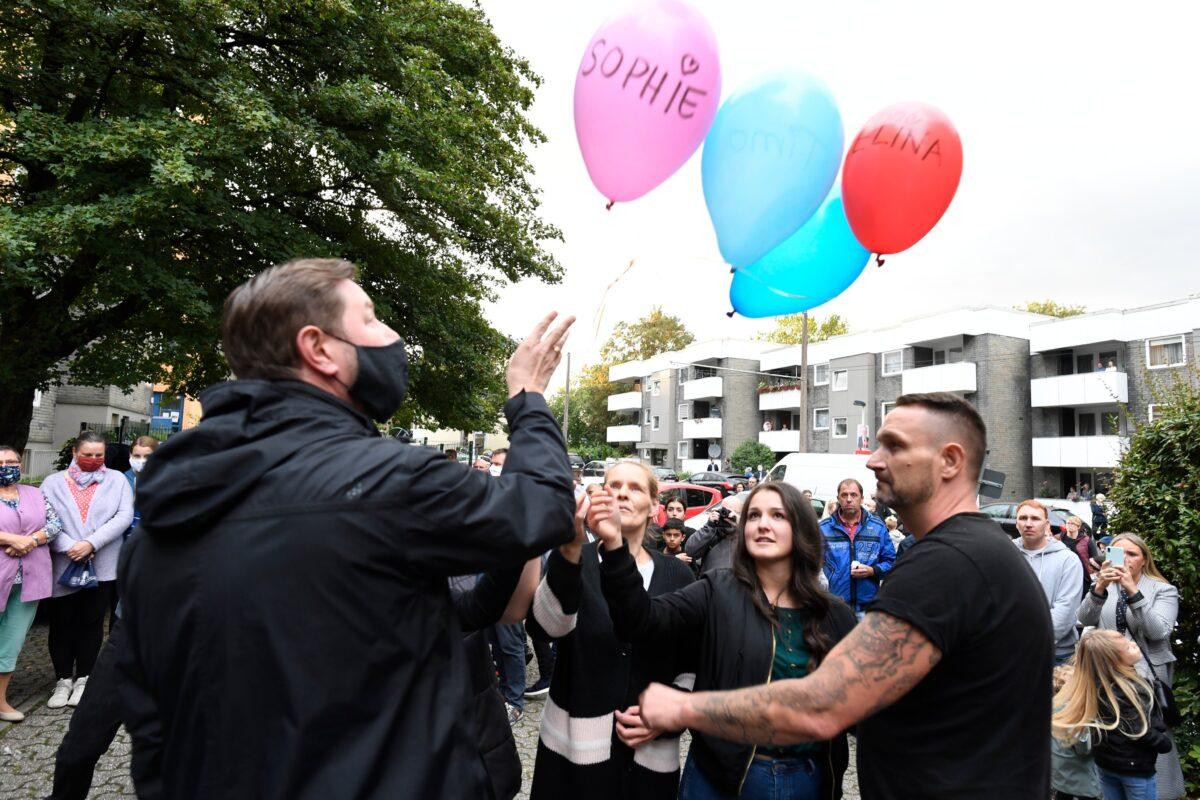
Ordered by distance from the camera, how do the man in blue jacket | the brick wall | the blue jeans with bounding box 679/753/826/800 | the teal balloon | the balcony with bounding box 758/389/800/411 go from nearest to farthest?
the blue jeans with bounding box 679/753/826/800 → the teal balloon → the man in blue jacket → the brick wall → the balcony with bounding box 758/389/800/411

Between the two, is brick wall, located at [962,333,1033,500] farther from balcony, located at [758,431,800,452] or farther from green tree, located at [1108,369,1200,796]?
green tree, located at [1108,369,1200,796]

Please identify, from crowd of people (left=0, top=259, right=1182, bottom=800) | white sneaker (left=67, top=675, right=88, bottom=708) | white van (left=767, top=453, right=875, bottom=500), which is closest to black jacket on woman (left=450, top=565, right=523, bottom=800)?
crowd of people (left=0, top=259, right=1182, bottom=800)

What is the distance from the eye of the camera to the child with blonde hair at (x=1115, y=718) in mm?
3732

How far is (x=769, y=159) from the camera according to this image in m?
3.54

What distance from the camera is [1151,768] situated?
3.73 meters

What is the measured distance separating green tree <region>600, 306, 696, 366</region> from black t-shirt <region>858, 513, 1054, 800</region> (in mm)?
54370

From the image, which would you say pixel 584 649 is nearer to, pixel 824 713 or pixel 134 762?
pixel 824 713

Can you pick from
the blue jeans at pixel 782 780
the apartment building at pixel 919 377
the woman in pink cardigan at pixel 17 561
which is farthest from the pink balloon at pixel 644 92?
the apartment building at pixel 919 377

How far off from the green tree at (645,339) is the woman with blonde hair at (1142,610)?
51.5 metres

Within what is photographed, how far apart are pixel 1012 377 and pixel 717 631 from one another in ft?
110

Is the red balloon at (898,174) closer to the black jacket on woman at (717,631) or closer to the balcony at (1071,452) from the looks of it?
the black jacket on woman at (717,631)

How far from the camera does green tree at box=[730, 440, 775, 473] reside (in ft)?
129

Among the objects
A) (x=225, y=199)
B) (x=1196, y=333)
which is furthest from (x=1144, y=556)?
(x=1196, y=333)

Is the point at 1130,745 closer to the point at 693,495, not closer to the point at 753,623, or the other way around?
the point at 753,623
